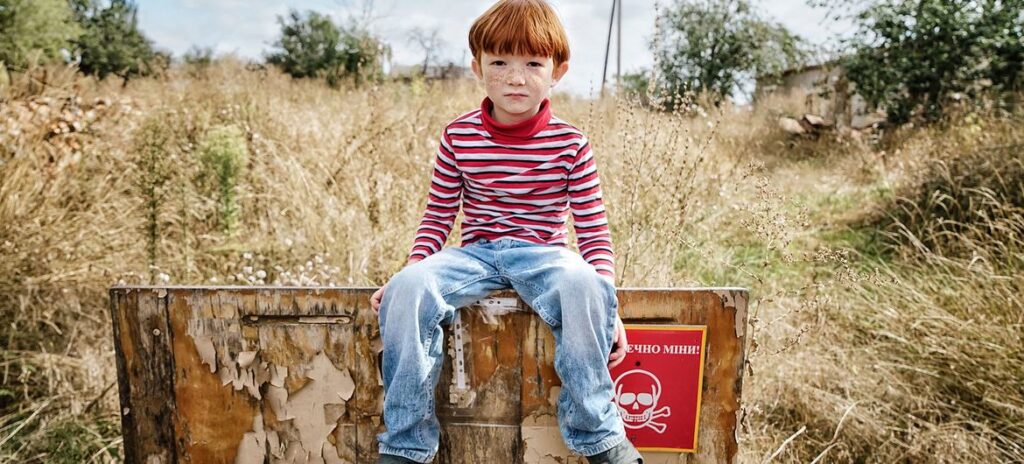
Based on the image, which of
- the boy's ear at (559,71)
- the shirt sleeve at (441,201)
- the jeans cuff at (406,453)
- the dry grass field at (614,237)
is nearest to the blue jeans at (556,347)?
the jeans cuff at (406,453)

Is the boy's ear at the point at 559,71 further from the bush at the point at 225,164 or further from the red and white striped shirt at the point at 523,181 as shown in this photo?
the bush at the point at 225,164

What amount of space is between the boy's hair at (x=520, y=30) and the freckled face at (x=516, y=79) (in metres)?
0.02

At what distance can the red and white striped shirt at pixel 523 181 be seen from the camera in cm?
187

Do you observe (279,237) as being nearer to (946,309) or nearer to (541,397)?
(541,397)

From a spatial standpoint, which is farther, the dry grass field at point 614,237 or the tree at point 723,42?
the tree at point 723,42

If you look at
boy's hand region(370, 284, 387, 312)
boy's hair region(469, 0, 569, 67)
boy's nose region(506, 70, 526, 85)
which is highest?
boy's hair region(469, 0, 569, 67)

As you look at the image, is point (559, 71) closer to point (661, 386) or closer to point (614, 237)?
point (661, 386)

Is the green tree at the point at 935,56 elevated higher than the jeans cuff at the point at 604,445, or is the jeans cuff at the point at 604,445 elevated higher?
the green tree at the point at 935,56

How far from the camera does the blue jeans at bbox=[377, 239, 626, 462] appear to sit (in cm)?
161

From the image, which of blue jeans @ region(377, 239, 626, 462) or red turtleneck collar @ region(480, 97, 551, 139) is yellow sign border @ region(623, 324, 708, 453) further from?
red turtleneck collar @ region(480, 97, 551, 139)

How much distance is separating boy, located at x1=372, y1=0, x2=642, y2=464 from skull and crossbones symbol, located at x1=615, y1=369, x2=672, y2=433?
13 cm

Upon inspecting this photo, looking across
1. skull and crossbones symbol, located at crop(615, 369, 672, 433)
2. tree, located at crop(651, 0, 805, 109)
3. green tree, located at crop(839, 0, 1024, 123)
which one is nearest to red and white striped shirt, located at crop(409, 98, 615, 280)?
skull and crossbones symbol, located at crop(615, 369, 672, 433)

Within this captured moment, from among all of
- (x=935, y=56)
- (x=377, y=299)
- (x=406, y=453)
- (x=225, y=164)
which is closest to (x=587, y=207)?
(x=377, y=299)

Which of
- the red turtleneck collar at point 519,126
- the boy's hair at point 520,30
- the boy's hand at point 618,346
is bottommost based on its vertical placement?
the boy's hand at point 618,346
